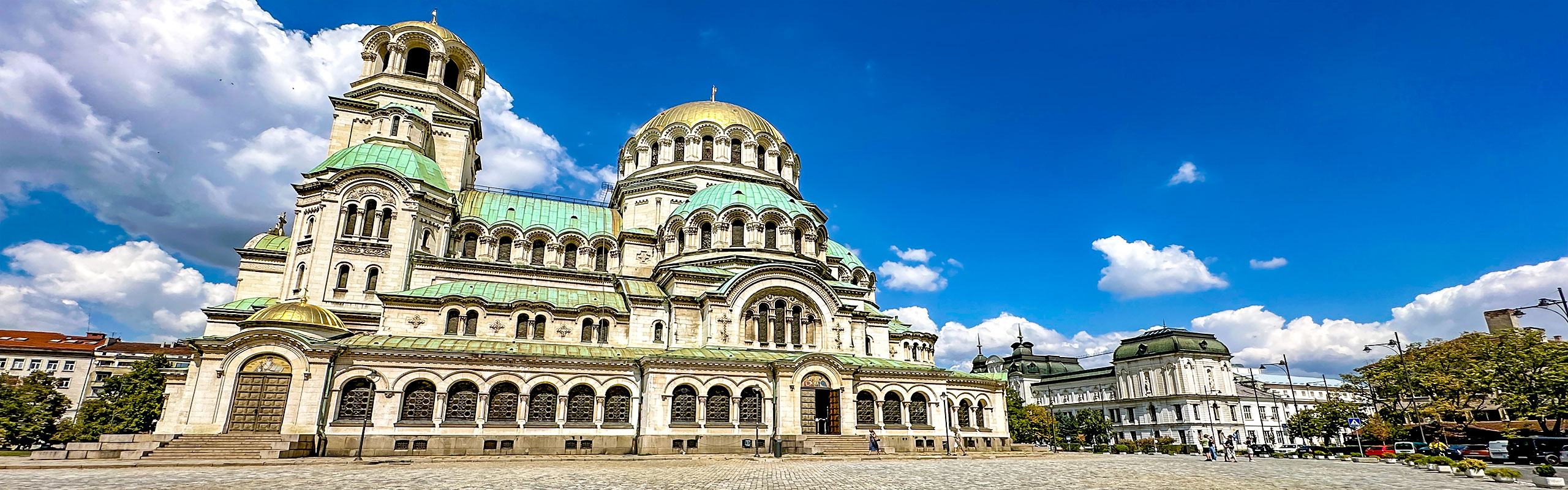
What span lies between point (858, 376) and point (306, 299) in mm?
25140

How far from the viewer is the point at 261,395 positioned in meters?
26.8

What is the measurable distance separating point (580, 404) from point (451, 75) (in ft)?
97.1

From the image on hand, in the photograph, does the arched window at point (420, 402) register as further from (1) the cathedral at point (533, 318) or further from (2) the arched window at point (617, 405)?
(2) the arched window at point (617, 405)

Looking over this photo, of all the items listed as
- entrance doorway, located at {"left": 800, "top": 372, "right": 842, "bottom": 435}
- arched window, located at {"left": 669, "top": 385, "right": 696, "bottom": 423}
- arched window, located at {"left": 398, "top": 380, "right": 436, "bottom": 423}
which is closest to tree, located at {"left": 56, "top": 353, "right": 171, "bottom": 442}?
arched window, located at {"left": 398, "top": 380, "right": 436, "bottom": 423}

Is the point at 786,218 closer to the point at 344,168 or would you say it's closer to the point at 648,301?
the point at 648,301

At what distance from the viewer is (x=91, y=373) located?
5931 cm

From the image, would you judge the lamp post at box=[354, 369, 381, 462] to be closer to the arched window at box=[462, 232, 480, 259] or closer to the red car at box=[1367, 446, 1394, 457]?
the arched window at box=[462, 232, 480, 259]

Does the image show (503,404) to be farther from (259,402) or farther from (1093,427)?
(1093,427)

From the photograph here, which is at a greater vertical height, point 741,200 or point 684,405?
point 741,200

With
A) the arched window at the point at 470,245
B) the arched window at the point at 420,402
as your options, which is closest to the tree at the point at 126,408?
the arched window at the point at 470,245

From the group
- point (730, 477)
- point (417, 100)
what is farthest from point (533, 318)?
point (417, 100)

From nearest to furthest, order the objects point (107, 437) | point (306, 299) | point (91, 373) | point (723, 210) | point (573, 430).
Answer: point (107, 437) < point (573, 430) < point (306, 299) < point (723, 210) < point (91, 373)

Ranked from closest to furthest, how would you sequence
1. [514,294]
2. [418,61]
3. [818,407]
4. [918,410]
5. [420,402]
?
[420,402]
[818,407]
[514,294]
[918,410]
[418,61]

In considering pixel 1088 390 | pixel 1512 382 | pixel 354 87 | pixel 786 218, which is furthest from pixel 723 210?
pixel 1088 390
